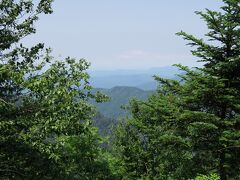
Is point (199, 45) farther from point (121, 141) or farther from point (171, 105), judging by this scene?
point (121, 141)

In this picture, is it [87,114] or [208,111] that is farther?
[208,111]

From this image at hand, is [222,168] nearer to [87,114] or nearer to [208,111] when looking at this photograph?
[208,111]

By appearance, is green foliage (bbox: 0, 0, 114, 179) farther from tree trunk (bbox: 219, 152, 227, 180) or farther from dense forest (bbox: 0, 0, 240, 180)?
tree trunk (bbox: 219, 152, 227, 180)

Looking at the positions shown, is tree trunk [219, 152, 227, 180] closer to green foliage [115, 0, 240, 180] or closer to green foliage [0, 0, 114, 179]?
green foliage [115, 0, 240, 180]

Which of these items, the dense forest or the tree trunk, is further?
the tree trunk

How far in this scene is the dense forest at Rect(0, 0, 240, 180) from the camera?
1554 centimetres

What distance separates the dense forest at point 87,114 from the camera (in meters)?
15.5

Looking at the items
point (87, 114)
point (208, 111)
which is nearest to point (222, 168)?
point (208, 111)

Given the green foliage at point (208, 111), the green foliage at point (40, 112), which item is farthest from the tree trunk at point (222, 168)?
the green foliage at point (40, 112)

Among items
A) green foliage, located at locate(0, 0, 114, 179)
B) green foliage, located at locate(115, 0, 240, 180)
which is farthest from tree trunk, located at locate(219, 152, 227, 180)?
green foliage, located at locate(0, 0, 114, 179)

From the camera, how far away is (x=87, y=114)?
698 inches

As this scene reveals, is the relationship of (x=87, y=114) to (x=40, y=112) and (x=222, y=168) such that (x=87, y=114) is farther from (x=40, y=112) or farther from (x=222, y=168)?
(x=222, y=168)

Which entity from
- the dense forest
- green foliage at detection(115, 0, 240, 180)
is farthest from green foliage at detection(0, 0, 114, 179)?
green foliage at detection(115, 0, 240, 180)

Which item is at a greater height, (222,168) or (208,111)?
(208,111)
